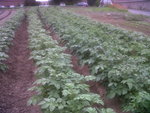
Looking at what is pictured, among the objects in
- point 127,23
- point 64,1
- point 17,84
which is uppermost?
point 17,84

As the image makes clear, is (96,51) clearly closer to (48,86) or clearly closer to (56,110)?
(48,86)

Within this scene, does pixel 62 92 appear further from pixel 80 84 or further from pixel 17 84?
pixel 17 84

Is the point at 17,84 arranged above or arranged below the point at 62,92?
below

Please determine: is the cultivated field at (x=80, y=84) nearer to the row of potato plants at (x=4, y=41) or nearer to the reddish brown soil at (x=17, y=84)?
the reddish brown soil at (x=17, y=84)

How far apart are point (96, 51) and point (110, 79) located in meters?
1.56

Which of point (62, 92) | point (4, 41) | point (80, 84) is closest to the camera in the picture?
point (62, 92)

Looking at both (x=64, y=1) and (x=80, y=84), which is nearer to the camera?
(x=80, y=84)

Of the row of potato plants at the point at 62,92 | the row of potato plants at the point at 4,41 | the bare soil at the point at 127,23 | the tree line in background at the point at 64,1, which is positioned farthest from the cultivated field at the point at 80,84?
the tree line in background at the point at 64,1

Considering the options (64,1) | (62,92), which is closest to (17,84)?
(62,92)

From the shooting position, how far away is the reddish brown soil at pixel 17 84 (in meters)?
6.04

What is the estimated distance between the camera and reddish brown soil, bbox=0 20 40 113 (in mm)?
6043

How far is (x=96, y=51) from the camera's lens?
7.14 m

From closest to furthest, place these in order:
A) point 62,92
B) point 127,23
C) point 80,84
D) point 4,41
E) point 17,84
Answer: point 62,92, point 80,84, point 17,84, point 4,41, point 127,23

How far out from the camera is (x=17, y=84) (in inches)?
299
